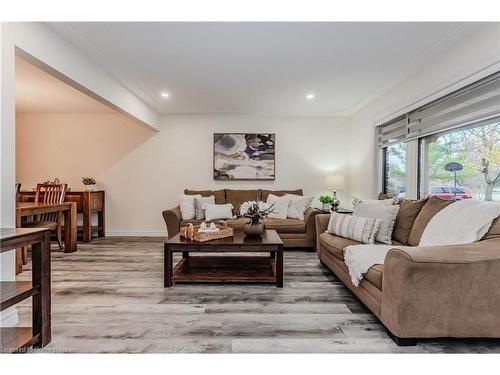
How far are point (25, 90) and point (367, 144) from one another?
5170 millimetres

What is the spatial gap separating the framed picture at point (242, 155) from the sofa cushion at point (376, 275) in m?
3.60

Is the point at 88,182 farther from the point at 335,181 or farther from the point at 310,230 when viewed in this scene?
the point at 335,181

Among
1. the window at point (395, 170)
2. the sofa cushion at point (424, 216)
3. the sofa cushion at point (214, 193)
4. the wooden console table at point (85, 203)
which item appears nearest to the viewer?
the sofa cushion at point (424, 216)

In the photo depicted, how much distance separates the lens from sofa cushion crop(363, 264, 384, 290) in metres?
2.02

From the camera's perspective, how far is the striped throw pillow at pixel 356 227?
2.88m

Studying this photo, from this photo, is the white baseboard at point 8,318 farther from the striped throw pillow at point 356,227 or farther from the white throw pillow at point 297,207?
the white throw pillow at point 297,207

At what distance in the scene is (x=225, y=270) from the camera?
10.2 feet

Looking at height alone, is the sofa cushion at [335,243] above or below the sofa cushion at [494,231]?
below

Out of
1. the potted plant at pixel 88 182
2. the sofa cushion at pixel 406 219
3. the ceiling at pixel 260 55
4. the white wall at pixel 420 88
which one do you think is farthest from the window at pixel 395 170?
the potted plant at pixel 88 182

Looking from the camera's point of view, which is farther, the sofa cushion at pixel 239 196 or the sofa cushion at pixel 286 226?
the sofa cushion at pixel 239 196

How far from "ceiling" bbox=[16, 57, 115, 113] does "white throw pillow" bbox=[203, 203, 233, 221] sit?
2.41 meters

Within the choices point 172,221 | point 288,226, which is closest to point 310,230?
point 288,226

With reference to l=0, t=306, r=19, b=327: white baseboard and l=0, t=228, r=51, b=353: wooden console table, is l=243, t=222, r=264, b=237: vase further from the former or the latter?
l=0, t=306, r=19, b=327: white baseboard
